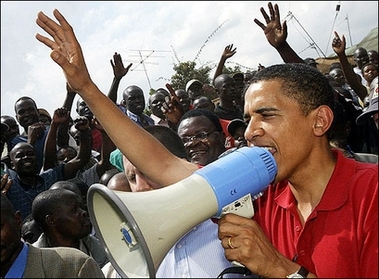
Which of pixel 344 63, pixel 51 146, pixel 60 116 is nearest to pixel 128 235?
pixel 51 146

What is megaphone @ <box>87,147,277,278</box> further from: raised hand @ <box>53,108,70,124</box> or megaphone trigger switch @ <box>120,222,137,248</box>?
raised hand @ <box>53,108,70,124</box>

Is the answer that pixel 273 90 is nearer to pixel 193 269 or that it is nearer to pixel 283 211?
pixel 283 211

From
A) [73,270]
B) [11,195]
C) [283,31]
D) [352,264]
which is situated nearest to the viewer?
[352,264]

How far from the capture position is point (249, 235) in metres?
1.68

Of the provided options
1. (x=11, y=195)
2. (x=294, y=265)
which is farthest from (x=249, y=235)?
(x=11, y=195)

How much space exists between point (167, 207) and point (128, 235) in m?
0.17

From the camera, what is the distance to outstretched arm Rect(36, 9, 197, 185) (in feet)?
6.97

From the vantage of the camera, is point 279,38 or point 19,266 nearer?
point 19,266

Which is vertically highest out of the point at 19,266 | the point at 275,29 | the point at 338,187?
the point at 275,29

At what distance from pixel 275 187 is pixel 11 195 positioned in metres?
3.38

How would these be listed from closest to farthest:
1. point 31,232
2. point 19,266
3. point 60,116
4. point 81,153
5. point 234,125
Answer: point 19,266 < point 31,232 < point 234,125 < point 81,153 < point 60,116

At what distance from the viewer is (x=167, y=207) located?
1.62 m

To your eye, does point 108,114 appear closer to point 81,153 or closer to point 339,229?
point 339,229

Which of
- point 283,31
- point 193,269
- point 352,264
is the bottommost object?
point 352,264
